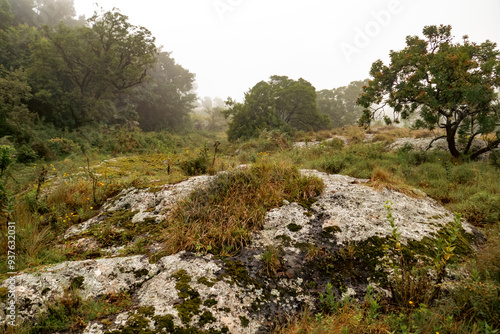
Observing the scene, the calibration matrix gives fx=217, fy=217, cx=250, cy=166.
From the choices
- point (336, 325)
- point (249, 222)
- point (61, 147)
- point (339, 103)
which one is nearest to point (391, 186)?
point (249, 222)

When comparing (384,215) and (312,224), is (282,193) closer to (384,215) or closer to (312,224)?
(312,224)

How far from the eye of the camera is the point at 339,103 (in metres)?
30.4

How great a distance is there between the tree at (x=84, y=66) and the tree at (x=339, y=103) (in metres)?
22.2

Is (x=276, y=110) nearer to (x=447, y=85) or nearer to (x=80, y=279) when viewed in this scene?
(x=447, y=85)

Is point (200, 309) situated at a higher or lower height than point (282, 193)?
lower

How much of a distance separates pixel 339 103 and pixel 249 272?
106 feet

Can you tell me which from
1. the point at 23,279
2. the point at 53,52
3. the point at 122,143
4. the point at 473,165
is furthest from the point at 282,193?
the point at 53,52

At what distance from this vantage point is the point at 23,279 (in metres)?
2.01

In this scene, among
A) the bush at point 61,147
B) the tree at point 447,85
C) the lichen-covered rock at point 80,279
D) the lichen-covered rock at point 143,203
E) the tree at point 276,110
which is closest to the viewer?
the lichen-covered rock at point 80,279

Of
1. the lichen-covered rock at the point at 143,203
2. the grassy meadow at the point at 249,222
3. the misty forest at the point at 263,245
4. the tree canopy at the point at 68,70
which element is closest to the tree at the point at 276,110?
the tree canopy at the point at 68,70

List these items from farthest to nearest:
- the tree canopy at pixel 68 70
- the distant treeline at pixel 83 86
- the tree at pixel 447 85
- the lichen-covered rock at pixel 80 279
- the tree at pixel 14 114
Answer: the tree canopy at pixel 68 70 < the distant treeline at pixel 83 86 < the tree at pixel 14 114 < the tree at pixel 447 85 < the lichen-covered rock at pixel 80 279

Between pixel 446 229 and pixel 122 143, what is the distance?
640 inches

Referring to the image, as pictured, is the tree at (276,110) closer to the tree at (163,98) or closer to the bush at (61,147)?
the bush at (61,147)

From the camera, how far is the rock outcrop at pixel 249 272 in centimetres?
188
